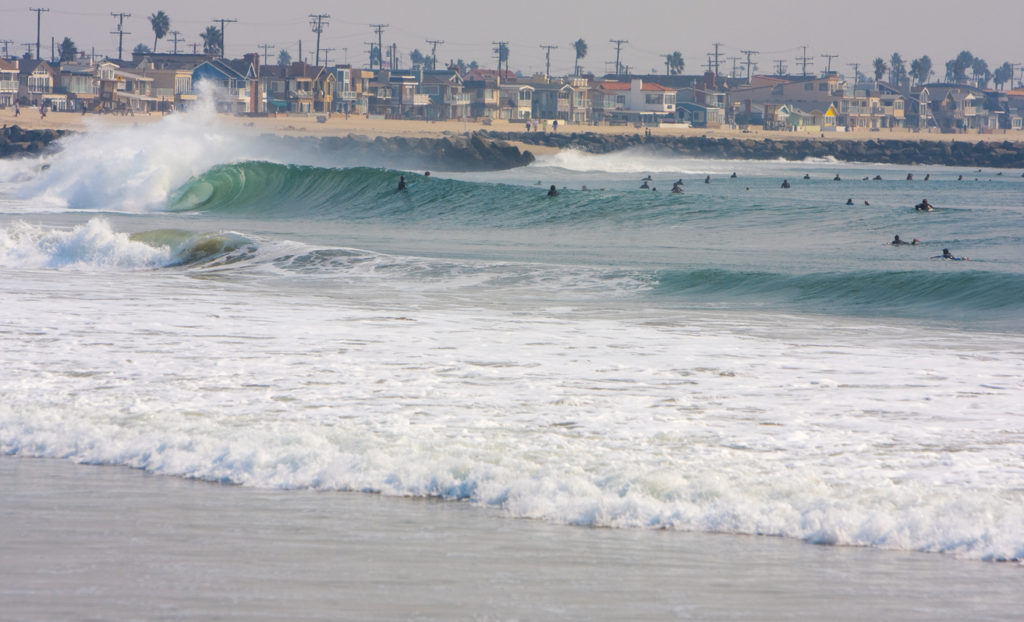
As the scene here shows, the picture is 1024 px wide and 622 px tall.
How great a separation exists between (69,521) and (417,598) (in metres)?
2.09

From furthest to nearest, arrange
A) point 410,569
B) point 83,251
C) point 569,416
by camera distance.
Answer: point 83,251 → point 569,416 → point 410,569

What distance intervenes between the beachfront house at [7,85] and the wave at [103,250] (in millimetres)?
100619

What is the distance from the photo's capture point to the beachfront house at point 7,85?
359 ft

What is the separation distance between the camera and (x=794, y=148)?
10175cm

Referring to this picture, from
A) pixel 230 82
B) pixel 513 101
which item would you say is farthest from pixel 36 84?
pixel 513 101

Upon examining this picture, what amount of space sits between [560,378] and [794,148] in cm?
9800

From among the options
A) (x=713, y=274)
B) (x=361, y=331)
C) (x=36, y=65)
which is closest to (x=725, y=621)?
(x=361, y=331)

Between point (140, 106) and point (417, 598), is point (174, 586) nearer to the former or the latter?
point (417, 598)

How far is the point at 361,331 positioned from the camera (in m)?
11.4

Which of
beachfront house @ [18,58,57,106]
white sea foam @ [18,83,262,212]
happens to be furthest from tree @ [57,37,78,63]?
white sea foam @ [18,83,262,212]

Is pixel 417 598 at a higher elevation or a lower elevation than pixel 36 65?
lower

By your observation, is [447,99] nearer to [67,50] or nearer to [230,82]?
[230,82]

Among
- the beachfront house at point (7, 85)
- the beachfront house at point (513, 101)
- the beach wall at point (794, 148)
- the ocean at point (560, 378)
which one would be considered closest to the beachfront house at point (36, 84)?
the beachfront house at point (7, 85)

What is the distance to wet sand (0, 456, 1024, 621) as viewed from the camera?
14.2ft
